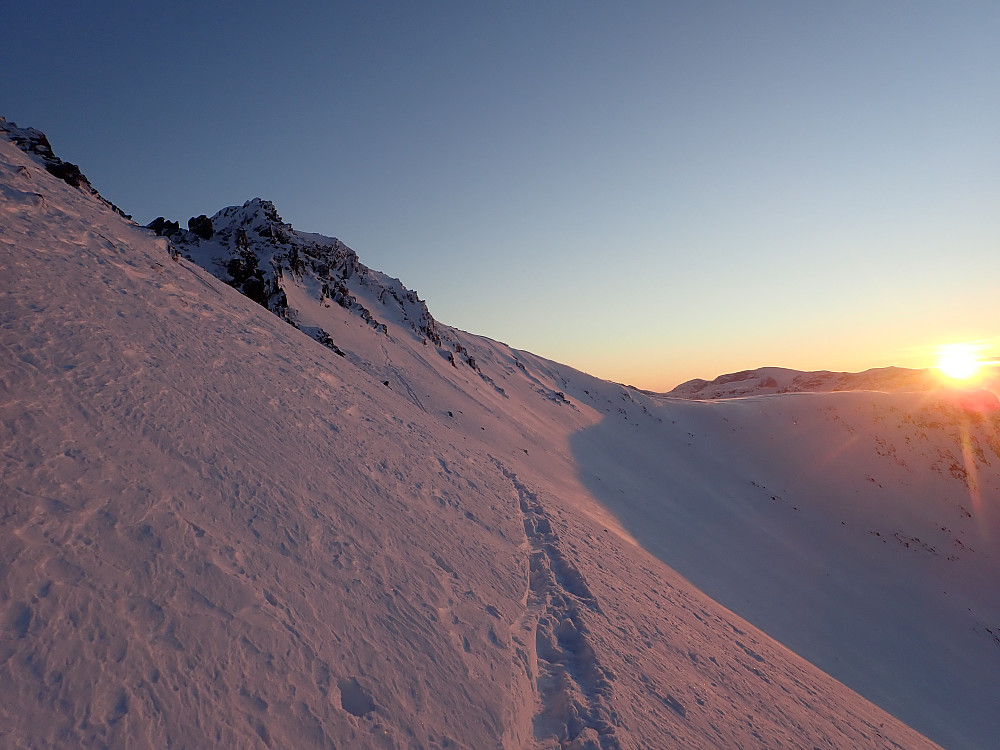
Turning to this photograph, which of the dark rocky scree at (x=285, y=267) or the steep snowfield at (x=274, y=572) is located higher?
the dark rocky scree at (x=285, y=267)

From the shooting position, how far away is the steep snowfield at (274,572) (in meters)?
4.01

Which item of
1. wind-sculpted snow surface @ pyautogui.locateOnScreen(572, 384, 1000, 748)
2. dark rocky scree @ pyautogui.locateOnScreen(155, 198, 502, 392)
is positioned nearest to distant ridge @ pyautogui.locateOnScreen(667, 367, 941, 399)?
wind-sculpted snow surface @ pyautogui.locateOnScreen(572, 384, 1000, 748)

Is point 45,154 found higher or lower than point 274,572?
higher

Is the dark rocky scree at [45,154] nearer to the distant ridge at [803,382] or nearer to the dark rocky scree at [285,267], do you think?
the dark rocky scree at [285,267]

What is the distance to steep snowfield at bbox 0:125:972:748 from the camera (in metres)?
4.01

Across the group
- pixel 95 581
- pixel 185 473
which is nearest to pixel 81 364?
pixel 185 473

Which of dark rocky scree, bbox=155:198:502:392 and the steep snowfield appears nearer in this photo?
the steep snowfield

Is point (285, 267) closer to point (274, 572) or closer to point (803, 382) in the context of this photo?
point (274, 572)

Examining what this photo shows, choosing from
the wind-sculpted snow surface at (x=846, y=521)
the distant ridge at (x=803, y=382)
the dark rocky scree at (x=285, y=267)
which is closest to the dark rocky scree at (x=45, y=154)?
the dark rocky scree at (x=285, y=267)

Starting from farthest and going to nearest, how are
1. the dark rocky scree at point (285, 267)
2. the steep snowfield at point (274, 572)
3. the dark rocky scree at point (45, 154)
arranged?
1. the dark rocky scree at point (285, 267)
2. the dark rocky scree at point (45, 154)
3. the steep snowfield at point (274, 572)

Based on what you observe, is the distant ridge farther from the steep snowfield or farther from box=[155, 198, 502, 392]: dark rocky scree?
the steep snowfield

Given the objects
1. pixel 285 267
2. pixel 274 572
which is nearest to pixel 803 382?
pixel 285 267

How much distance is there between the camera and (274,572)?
5.44 metres

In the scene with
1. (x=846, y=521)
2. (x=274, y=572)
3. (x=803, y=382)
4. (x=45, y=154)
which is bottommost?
(x=274, y=572)
